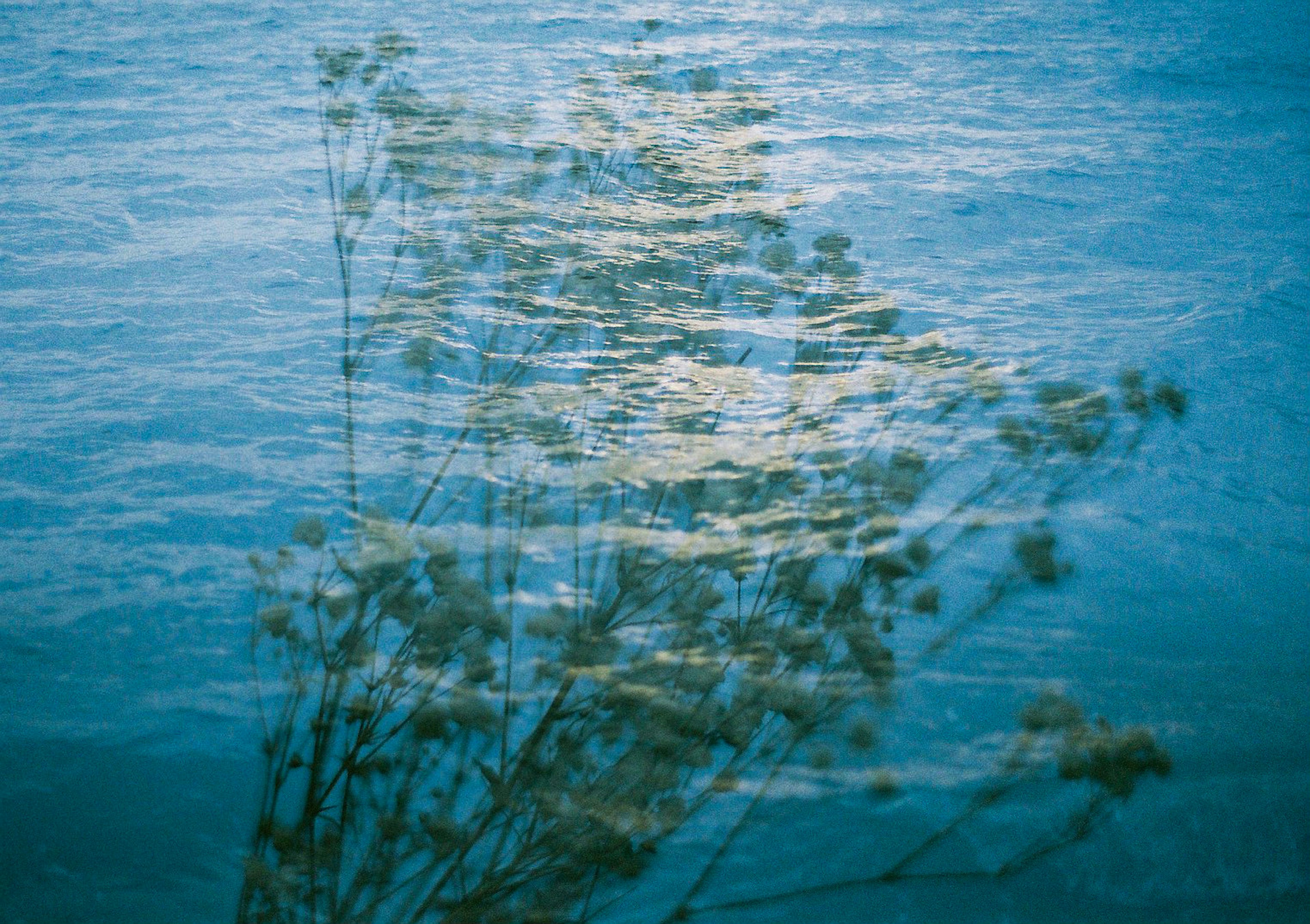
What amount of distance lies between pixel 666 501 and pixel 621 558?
7 cm

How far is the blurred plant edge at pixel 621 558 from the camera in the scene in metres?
0.68

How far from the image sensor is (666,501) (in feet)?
3.02

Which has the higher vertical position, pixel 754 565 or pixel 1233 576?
pixel 754 565

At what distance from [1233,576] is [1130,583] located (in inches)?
4.7

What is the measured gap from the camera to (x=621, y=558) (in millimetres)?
882

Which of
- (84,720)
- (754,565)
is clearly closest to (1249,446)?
(754,565)

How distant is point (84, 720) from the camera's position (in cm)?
85

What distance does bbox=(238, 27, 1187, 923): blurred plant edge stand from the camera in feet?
2.22

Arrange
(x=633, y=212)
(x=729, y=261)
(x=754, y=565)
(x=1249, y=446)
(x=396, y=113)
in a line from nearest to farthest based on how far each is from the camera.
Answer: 1. (x=754, y=565)
2. (x=1249, y=446)
3. (x=729, y=261)
4. (x=633, y=212)
5. (x=396, y=113)

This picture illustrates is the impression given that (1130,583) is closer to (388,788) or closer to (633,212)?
(388,788)

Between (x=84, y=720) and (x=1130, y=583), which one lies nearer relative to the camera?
(x=84, y=720)

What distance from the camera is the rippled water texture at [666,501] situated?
2.41ft

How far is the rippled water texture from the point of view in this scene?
74 centimetres

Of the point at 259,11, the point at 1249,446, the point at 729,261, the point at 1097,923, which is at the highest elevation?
the point at 259,11
